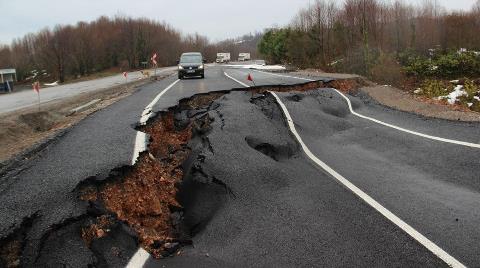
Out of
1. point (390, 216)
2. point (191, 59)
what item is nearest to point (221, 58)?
point (191, 59)

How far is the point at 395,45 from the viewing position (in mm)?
40281

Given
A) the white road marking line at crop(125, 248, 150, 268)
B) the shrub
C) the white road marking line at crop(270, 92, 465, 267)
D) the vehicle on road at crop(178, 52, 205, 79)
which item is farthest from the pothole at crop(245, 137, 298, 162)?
the vehicle on road at crop(178, 52, 205, 79)

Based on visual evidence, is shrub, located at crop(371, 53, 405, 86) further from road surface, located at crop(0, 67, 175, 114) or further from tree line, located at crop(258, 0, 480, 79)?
road surface, located at crop(0, 67, 175, 114)

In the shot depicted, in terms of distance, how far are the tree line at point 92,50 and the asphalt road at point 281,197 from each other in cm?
7109

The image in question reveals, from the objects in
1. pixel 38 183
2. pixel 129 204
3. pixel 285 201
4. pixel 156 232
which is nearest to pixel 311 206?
pixel 285 201

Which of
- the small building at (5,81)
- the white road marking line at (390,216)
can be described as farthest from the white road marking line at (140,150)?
the small building at (5,81)

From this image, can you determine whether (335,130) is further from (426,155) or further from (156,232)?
(156,232)

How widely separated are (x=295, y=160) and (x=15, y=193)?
4511 millimetres

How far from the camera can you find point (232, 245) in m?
4.57

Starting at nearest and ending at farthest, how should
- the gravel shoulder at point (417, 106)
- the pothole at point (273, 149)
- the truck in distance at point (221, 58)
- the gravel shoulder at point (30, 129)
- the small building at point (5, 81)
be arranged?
the pothole at point (273, 149) < the gravel shoulder at point (30, 129) < the gravel shoulder at point (417, 106) < the small building at point (5, 81) < the truck in distance at point (221, 58)

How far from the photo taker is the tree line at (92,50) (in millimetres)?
77250

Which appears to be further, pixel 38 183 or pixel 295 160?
pixel 295 160

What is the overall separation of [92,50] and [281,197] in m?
84.3

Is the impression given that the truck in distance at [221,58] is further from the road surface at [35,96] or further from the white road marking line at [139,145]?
the white road marking line at [139,145]
